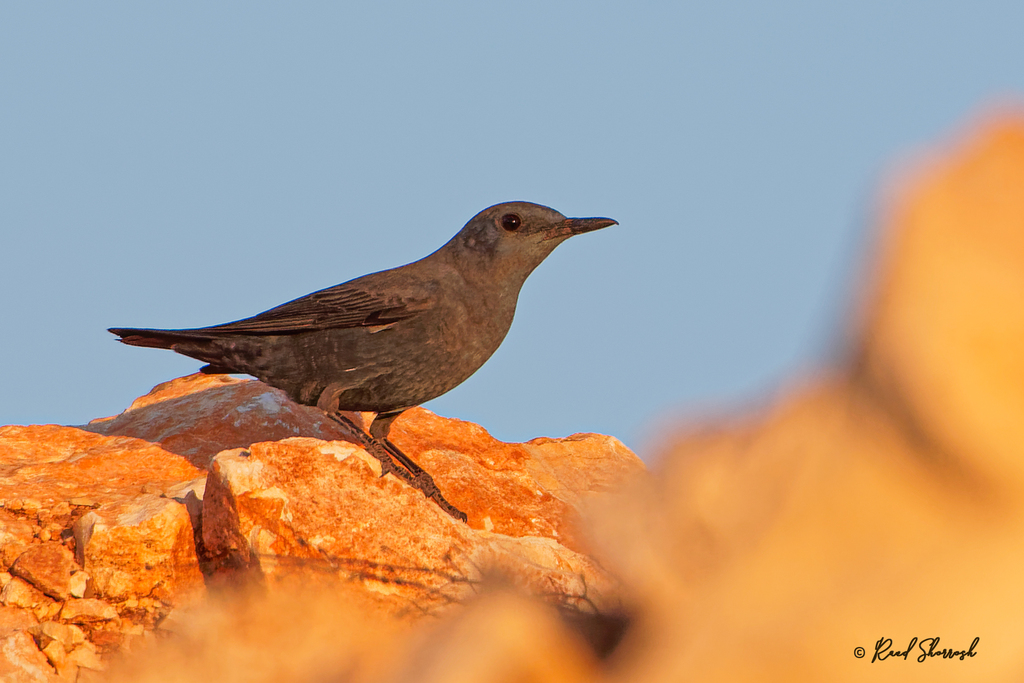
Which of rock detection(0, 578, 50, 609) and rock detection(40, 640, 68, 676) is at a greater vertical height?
rock detection(0, 578, 50, 609)

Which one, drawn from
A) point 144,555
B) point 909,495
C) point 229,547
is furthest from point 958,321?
point 144,555

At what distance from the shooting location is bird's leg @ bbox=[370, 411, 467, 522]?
630 cm

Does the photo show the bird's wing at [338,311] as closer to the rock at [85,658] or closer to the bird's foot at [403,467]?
the bird's foot at [403,467]

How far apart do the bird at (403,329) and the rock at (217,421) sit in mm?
600

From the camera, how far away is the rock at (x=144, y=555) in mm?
5031

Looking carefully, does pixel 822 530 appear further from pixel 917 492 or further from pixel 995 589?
pixel 995 589

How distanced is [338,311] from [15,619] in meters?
2.81

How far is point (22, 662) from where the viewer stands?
4695 mm

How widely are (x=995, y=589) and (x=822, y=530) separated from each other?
350mm

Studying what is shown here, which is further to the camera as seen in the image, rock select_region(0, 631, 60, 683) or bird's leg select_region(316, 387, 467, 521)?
bird's leg select_region(316, 387, 467, 521)

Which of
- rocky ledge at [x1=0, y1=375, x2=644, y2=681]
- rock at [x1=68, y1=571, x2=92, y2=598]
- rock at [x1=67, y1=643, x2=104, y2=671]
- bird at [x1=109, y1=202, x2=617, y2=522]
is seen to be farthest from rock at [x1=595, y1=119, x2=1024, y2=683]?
bird at [x1=109, y1=202, x2=617, y2=522]

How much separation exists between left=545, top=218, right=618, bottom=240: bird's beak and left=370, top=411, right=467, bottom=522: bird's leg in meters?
1.80

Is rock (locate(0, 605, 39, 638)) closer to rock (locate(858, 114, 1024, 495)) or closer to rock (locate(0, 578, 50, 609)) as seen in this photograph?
rock (locate(0, 578, 50, 609))

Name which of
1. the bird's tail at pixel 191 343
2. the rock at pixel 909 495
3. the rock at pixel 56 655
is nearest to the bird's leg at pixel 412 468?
the bird's tail at pixel 191 343
